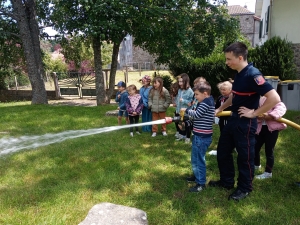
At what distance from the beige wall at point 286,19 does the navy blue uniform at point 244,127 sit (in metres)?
10.2

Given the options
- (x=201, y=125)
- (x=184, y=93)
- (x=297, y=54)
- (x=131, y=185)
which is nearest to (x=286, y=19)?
(x=297, y=54)

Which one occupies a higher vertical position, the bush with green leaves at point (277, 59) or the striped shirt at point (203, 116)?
the bush with green leaves at point (277, 59)

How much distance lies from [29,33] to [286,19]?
11.6 m

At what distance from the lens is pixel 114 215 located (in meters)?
3.00

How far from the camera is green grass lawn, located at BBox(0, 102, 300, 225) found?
3066mm

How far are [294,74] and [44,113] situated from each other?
9.90 metres

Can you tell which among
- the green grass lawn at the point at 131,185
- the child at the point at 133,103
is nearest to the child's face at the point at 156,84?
the child at the point at 133,103

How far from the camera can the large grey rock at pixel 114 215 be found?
2.88 meters

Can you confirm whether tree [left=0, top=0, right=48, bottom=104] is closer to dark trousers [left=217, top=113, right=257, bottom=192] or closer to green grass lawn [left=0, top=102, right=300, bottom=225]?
green grass lawn [left=0, top=102, right=300, bottom=225]

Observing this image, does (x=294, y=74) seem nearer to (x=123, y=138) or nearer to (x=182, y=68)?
(x=182, y=68)

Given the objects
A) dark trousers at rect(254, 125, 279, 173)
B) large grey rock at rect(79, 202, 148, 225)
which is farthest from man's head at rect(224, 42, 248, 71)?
large grey rock at rect(79, 202, 148, 225)

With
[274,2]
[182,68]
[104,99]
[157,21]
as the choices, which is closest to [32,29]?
[104,99]

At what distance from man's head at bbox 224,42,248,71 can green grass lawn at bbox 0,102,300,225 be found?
1.74m

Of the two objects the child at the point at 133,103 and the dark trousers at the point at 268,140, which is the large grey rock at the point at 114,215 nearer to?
the dark trousers at the point at 268,140
